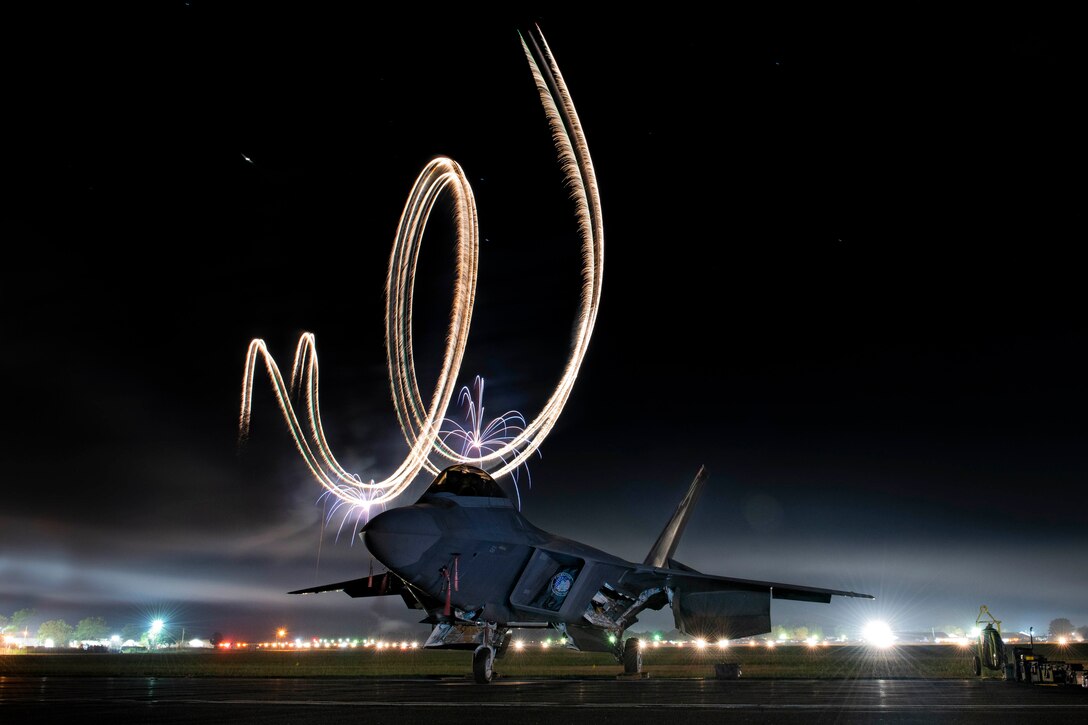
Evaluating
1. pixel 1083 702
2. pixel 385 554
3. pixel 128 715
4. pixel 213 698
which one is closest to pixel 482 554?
pixel 385 554

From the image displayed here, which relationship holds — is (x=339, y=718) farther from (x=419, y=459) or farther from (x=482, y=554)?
(x=419, y=459)

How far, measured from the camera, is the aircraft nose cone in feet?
55.5

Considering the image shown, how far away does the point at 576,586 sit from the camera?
70.1ft

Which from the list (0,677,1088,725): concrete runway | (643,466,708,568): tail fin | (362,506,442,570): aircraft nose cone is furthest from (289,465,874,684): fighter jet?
(643,466,708,568): tail fin

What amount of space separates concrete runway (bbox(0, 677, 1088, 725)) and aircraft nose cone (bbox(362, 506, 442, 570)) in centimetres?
267

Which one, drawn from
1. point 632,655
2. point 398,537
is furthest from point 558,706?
point 632,655

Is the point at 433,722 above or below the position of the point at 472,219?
below

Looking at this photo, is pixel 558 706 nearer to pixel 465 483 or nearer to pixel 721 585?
pixel 465 483

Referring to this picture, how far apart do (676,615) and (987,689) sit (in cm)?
1115

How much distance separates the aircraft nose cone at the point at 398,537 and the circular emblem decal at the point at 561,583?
489 centimetres

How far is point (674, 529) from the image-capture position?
107 feet

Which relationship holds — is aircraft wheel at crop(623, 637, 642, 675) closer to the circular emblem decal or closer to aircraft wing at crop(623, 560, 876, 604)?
aircraft wing at crop(623, 560, 876, 604)

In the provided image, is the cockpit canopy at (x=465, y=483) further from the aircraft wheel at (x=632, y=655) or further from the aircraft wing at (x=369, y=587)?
the aircraft wheel at (x=632, y=655)

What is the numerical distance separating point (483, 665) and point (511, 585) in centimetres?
210
